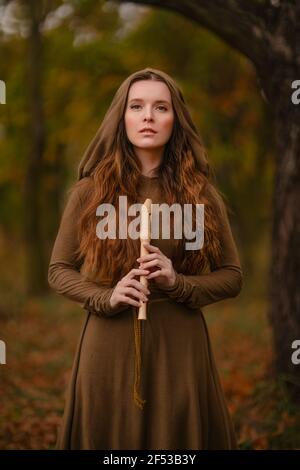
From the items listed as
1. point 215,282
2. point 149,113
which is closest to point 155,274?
point 215,282

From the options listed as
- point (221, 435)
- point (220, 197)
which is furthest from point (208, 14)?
point (221, 435)

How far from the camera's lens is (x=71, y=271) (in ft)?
10.0

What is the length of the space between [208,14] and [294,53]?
633 millimetres

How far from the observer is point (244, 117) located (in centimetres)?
1134

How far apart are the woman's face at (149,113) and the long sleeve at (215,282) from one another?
503 mm

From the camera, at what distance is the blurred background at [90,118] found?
9.12m

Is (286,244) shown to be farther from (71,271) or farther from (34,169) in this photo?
Result: (34,169)

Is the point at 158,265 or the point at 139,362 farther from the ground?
the point at 158,265

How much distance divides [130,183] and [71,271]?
1.65 feet

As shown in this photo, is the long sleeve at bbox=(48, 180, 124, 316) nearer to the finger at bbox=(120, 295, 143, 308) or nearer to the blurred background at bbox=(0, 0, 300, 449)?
the finger at bbox=(120, 295, 143, 308)

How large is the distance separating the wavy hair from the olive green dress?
0.06 m

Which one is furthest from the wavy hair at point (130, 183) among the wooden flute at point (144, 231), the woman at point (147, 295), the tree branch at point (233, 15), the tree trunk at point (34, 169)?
the tree trunk at point (34, 169)

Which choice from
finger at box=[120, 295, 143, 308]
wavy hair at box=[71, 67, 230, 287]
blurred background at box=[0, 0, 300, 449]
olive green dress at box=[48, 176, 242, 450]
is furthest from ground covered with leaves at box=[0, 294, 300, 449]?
finger at box=[120, 295, 143, 308]

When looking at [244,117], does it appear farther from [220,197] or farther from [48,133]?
[220,197]
